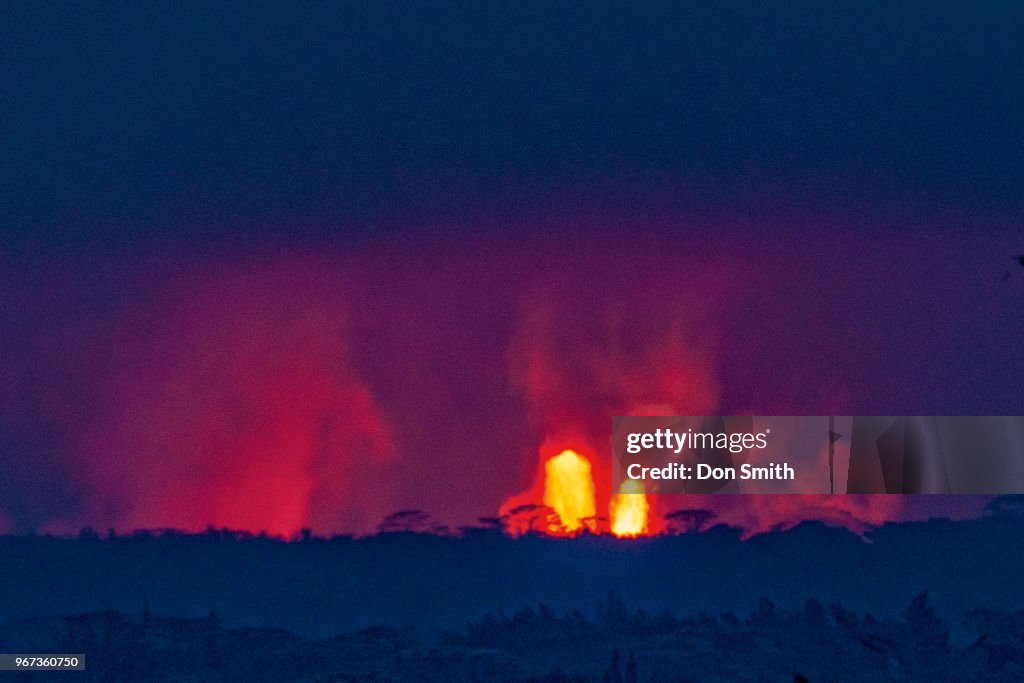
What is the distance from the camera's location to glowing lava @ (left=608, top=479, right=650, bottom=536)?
26094mm

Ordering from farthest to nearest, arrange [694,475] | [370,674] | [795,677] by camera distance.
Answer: [370,674] → [795,677] → [694,475]

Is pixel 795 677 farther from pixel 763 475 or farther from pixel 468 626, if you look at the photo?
pixel 468 626

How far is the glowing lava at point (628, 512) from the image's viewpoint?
1027 inches

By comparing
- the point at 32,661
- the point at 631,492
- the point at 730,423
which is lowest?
the point at 32,661

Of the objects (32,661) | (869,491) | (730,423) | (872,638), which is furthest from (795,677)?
(32,661)

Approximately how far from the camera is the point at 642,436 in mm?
25469

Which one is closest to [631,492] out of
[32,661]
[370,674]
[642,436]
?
[642,436]

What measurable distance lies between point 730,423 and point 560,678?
10.8m

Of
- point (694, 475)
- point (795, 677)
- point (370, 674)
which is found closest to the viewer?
point (694, 475)

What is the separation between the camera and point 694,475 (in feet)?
82.2

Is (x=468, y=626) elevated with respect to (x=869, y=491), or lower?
lower

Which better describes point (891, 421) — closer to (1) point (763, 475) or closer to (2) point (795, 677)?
(1) point (763, 475)

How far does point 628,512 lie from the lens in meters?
26.8

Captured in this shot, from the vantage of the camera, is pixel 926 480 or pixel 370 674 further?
pixel 370 674
